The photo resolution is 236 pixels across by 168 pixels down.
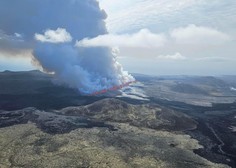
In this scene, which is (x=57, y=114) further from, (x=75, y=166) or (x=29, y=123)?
(x=75, y=166)

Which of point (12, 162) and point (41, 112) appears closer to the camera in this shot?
point (12, 162)

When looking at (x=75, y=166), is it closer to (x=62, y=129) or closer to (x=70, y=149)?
(x=70, y=149)

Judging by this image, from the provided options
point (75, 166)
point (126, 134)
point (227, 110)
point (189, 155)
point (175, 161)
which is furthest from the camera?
point (227, 110)

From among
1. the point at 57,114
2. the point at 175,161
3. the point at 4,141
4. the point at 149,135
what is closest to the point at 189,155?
the point at 175,161

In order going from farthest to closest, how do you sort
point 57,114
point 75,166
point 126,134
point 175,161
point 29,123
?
point 57,114 < point 29,123 < point 126,134 < point 175,161 < point 75,166

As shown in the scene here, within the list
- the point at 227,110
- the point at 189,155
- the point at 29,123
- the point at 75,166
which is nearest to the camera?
the point at 75,166

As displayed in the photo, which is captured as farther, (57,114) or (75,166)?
(57,114)

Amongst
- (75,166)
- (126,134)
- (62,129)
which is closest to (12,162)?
(75,166)

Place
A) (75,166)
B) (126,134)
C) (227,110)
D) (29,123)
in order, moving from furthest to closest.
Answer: (227,110) → (29,123) → (126,134) → (75,166)
